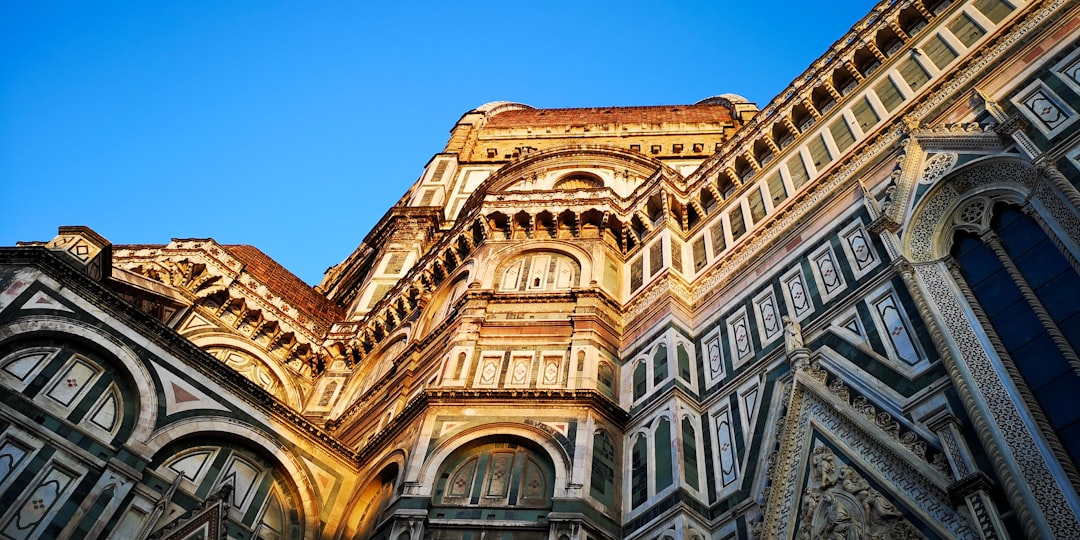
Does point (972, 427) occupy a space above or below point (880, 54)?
below

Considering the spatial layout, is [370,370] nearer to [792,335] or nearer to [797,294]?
[797,294]

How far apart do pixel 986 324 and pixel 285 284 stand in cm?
2207

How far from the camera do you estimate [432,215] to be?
30.6 meters

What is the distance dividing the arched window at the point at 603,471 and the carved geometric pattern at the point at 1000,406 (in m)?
5.25

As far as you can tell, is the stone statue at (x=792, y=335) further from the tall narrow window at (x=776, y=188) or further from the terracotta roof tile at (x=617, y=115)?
the terracotta roof tile at (x=617, y=115)

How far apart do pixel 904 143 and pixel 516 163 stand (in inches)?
635

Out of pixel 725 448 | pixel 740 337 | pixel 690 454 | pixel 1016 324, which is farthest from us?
pixel 740 337

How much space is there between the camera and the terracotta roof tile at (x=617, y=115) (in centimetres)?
3447

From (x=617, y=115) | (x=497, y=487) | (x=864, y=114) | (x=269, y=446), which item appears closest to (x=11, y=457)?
(x=269, y=446)

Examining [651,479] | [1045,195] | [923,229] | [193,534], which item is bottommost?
[193,534]

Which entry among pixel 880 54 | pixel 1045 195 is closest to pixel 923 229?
pixel 1045 195

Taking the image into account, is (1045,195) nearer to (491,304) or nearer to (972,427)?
(972,427)

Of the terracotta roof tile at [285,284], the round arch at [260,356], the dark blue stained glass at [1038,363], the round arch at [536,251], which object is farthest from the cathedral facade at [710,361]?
the terracotta roof tile at [285,284]

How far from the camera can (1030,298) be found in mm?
9992
